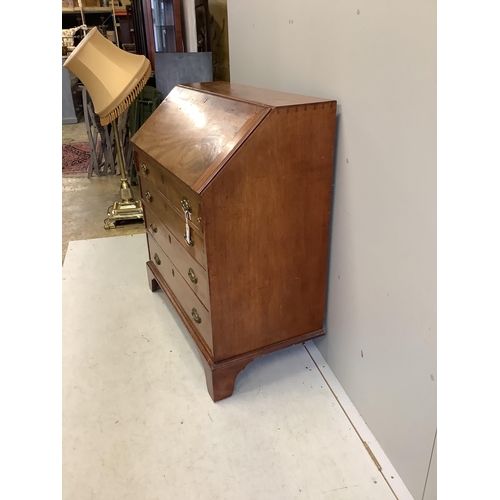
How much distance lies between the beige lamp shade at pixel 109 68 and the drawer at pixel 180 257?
2.34 ft

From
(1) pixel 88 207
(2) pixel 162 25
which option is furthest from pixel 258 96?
(2) pixel 162 25

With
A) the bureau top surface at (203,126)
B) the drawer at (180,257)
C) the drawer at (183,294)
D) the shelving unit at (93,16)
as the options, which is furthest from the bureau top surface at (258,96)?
the shelving unit at (93,16)

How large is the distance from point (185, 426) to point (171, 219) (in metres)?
0.71

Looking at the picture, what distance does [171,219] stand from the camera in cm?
165

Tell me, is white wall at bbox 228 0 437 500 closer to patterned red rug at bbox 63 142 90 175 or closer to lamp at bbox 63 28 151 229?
lamp at bbox 63 28 151 229

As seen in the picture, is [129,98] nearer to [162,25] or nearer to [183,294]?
[183,294]

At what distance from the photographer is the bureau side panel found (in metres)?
1.29

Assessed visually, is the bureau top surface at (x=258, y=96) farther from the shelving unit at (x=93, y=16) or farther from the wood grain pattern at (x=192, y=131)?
the shelving unit at (x=93, y=16)

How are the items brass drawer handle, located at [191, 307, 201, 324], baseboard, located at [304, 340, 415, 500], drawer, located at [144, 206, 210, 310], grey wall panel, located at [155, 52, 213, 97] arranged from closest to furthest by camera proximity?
baseboard, located at [304, 340, 415, 500], drawer, located at [144, 206, 210, 310], brass drawer handle, located at [191, 307, 201, 324], grey wall panel, located at [155, 52, 213, 97]

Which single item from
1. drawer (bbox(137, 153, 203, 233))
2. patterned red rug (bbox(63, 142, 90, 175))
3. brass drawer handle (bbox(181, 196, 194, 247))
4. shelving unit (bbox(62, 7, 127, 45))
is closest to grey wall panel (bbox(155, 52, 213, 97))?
patterned red rug (bbox(63, 142, 90, 175))

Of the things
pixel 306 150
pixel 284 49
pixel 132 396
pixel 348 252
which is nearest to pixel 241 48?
pixel 284 49

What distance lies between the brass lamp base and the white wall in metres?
1.77

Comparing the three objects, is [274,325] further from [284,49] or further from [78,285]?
[78,285]
